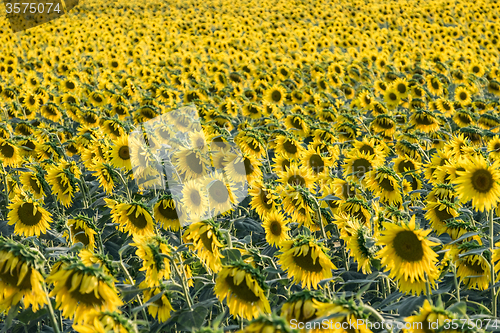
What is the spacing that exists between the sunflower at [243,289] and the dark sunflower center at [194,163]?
1992 mm

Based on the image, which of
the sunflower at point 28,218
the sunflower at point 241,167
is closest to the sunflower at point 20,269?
the sunflower at point 28,218

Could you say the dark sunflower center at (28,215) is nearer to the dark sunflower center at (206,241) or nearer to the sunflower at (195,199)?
the sunflower at (195,199)

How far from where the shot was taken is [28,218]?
11.2 feet

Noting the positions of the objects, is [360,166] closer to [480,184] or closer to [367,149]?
[367,149]

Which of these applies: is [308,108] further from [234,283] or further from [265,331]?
[265,331]

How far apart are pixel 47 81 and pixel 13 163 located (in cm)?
483

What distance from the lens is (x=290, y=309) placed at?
177 centimetres

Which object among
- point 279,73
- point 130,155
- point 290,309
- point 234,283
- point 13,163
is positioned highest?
point 290,309

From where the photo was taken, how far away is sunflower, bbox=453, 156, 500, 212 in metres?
2.68

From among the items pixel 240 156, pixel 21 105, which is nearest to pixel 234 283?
pixel 240 156

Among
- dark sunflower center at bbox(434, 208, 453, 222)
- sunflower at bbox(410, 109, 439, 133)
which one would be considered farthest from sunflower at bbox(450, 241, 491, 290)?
sunflower at bbox(410, 109, 439, 133)

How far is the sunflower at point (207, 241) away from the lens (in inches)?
97.2

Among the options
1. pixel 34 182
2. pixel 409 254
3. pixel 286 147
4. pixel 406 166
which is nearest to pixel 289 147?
pixel 286 147

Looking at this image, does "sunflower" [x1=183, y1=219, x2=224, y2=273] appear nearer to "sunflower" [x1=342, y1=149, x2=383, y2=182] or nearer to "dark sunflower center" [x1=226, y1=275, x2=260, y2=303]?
"dark sunflower center" [x1=226, y1=275, x2=260, y2=303]
